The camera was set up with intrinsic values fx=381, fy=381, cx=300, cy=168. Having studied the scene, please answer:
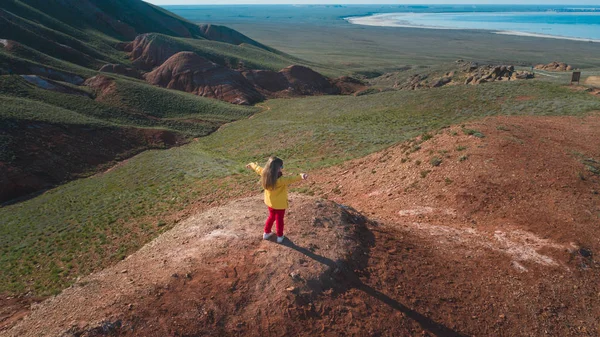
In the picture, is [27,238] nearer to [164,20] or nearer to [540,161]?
[540,161]

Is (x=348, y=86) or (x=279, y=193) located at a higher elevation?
(x=279, y=193)

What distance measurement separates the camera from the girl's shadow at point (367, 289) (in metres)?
8.04

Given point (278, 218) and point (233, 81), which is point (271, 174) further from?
point (233, 81)

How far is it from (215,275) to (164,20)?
125992 millimetres

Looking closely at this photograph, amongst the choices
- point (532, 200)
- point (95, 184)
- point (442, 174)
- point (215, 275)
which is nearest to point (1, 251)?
point (95, 184)

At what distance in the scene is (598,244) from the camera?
35.7 ft

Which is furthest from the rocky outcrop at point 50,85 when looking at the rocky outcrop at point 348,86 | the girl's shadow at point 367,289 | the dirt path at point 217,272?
the girl's shadow at point 367,289

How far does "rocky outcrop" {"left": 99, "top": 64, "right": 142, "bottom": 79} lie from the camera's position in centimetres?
6373

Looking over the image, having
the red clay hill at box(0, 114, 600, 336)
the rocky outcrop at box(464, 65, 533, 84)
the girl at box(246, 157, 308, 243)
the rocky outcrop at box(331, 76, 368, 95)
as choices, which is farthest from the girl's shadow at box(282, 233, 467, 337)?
the rocky outcrop at box(331, 76, 368, 95)

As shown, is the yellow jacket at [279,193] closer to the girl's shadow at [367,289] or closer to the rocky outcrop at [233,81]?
the girl's shadow at [367,289]

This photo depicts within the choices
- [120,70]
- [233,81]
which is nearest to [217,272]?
[233,81]

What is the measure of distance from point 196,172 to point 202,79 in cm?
4319

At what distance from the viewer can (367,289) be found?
340 inches

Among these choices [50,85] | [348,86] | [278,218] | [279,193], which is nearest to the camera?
[279,193]
